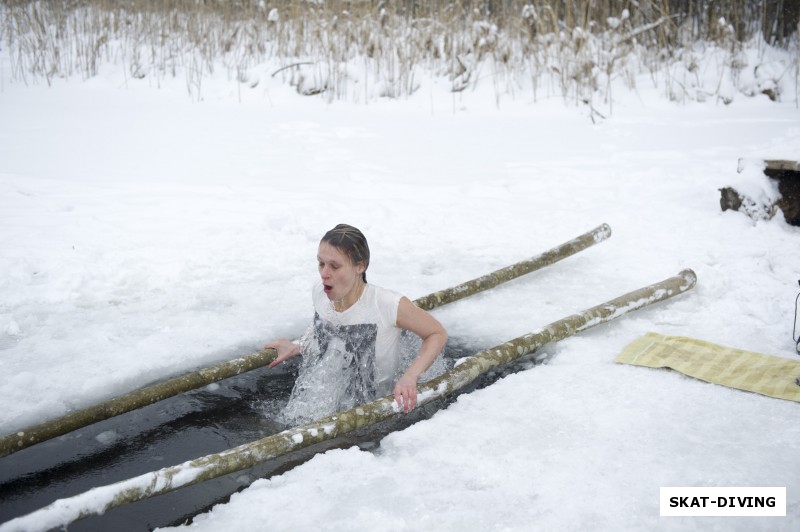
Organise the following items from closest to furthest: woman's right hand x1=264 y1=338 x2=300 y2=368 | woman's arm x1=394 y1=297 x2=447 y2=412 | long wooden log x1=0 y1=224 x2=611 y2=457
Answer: long wooden log x1=0 y1=224 x2=611 y2=457 → woman's arm x1=394 y1=297 x2=447 y2=412 → woman's right hand x1=264 y1=338 x2=300 y2=368

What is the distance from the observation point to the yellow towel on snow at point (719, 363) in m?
3.01

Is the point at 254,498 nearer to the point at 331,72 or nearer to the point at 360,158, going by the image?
the point at 360,158

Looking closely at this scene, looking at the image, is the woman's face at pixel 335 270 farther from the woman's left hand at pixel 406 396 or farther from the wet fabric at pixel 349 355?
the woman's left hand at pixel 406 396

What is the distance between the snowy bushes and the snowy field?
333mm

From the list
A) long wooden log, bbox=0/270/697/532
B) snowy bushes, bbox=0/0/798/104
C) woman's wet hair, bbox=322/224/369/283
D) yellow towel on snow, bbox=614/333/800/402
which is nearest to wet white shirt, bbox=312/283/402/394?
woman's wet hair, bbox=322/224/369/283

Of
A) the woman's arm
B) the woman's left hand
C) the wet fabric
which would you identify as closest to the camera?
the woman's left hand

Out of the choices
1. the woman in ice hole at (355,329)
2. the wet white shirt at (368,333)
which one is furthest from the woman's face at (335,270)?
the wet white shirt at (368,333)

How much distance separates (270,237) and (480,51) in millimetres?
5536

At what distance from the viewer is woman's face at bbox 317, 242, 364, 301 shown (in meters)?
2.95

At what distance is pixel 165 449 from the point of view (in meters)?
2.85

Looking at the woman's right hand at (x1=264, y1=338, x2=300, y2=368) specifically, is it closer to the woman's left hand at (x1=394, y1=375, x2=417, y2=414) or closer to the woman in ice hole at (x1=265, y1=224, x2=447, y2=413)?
the woman in ice hole at (x1=265, y1=224, x2=447, y2=413)

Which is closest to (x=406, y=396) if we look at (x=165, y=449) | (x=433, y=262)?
(x=165, y=449)

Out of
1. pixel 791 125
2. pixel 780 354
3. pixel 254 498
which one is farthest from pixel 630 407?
pixel 791 125

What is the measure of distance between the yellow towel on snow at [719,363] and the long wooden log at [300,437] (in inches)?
11.9
